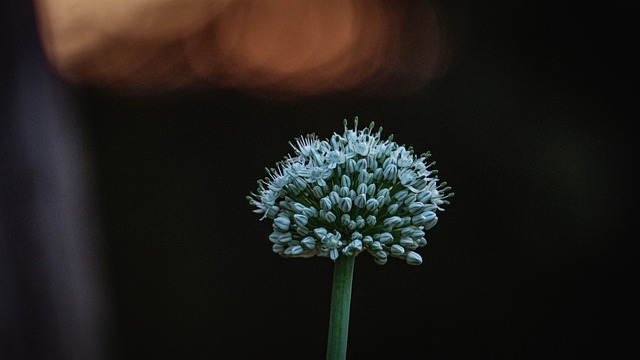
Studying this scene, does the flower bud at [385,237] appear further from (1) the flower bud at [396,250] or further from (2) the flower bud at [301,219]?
(2) the flower bud at [301,219]

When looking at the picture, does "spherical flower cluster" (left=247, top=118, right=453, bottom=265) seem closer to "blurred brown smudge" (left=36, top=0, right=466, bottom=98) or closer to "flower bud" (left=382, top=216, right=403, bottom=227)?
"flower bud" (left=382, top=216, right=403, bottom=227)

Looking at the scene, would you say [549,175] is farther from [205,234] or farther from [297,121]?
[205,234]

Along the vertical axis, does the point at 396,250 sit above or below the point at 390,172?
below

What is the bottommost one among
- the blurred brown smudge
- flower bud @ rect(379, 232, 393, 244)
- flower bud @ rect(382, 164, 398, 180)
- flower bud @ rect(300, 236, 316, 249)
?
flower bud @ rect(300, 236, 316, 249)

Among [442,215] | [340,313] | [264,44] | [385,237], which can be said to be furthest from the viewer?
[264,44]

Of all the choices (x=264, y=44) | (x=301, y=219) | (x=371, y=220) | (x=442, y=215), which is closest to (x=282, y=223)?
(x=301, y=219)

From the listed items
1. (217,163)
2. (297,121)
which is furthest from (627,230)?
(217,163)

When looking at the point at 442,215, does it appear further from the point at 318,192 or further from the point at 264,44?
Result: the point at 318,192

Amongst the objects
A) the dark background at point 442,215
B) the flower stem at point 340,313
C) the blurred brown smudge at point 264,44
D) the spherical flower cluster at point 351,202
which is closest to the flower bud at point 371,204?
the spherical flower cluster at point 351,202

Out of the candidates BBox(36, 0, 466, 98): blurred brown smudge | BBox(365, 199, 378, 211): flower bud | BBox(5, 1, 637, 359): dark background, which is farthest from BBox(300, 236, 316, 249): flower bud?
BBox(36, 0, 466, 98): blurred brown smudge
